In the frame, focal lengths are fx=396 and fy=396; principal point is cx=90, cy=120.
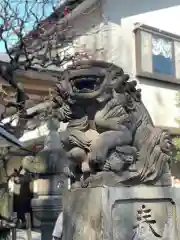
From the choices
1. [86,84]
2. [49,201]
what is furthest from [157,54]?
[86,84]

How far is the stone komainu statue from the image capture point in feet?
12.8

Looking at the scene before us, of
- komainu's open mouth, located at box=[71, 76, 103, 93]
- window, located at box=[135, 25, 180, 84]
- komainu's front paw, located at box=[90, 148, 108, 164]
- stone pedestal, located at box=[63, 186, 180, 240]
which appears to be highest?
window, located at box=[135, 25, 180, 84]

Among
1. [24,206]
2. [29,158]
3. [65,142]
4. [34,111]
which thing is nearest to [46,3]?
[34,111]

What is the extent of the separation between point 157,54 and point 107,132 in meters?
8.53

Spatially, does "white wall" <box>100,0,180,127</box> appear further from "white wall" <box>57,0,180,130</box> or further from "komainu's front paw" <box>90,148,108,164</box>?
"komainu's front paw" <box>90,148,108,164</box>

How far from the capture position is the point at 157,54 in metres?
12.0

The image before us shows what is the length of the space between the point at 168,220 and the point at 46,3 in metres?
7.02

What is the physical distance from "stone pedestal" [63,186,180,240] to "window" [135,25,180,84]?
25.2ft

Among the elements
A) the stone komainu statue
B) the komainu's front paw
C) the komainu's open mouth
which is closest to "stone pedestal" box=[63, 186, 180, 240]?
the stone komainu statue

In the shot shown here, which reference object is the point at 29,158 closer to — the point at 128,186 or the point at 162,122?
the point at 128,186

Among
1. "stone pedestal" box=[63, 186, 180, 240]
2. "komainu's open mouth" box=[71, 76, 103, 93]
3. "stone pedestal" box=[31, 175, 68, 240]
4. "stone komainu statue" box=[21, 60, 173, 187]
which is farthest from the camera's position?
"stone pedestal" box=[31, 175, 68, 240]

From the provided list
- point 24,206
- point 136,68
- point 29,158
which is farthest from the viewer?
point 24,206

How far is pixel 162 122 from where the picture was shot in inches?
477

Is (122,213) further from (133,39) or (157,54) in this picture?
(157,54)
